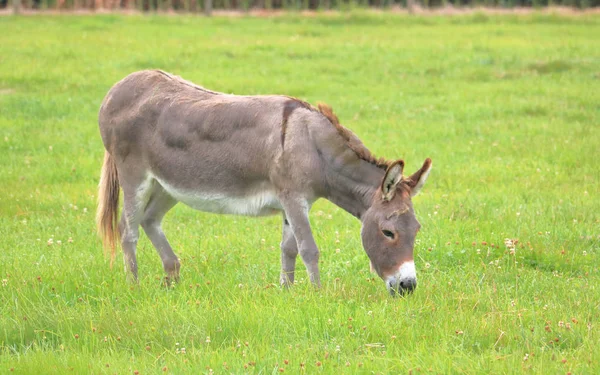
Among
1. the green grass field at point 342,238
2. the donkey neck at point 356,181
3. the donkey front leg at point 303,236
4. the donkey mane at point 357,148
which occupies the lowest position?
the green grass field at point 342,238

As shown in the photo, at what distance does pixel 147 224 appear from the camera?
741cm

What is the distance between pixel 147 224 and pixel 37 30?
56.3ft

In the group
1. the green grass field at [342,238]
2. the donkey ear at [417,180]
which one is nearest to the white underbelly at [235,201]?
the green grass field at [342,238]

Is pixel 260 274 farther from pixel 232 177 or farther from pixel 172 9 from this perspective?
pixel 172 9

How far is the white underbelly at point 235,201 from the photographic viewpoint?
21.7 ft

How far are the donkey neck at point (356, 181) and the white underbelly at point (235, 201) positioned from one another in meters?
0.47

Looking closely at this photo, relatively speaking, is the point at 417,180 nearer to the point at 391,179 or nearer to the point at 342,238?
the point at 391,179

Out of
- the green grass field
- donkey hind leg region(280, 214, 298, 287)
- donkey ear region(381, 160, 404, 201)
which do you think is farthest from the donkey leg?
donkey ear region(381, 160, 404, 201)

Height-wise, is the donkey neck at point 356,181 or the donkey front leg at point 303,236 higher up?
the donkey neck at point 356,181

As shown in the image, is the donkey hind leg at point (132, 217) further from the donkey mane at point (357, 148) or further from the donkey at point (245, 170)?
the donkey mane at point (357, 148)

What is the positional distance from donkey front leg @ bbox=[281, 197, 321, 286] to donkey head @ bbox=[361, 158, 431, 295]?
0.40 m

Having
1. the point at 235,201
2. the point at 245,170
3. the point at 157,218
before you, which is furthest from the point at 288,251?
the point at 157,218

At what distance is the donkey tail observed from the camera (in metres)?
7.50

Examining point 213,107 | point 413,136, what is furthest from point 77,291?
point 413,136
